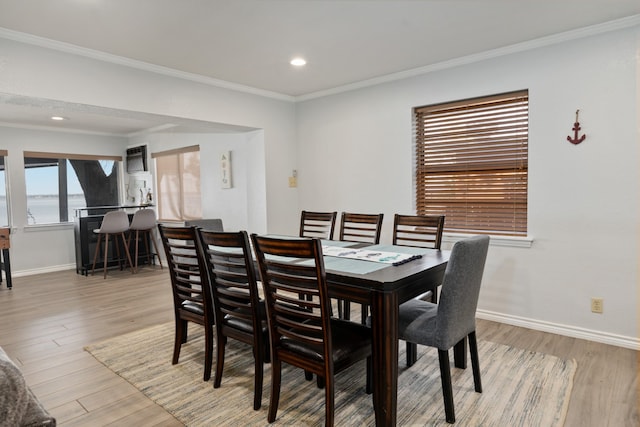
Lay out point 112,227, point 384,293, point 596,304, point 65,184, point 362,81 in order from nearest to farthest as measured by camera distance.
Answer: point 384,293 → point 596,304 → point 362,81 → point 112,227 → point 65,184

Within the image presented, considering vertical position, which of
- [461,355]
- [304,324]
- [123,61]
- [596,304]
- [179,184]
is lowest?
[461,355]

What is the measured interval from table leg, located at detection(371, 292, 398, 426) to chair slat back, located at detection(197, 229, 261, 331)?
2.19ft

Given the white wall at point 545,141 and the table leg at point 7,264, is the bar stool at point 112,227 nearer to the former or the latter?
the table leg at point 7,264

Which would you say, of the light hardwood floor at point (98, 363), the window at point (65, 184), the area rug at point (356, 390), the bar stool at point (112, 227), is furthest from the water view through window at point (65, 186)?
the area rug at point (356, 390)

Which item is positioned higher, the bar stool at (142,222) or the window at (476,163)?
the window at (476,163)

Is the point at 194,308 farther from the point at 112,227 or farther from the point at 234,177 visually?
the point at 112,227

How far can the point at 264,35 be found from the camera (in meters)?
2.93

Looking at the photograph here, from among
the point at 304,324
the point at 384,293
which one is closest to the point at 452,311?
the point at 384,293

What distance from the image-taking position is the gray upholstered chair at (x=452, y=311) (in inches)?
77.2

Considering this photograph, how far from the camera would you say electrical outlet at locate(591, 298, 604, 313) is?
3.00m

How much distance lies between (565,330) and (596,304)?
0.32 metres

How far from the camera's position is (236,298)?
2.28 meters

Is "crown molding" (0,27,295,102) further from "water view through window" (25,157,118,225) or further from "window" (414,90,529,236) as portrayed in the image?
"water view through window" (25,157,118,225)

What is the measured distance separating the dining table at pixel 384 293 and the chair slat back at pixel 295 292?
219mm
